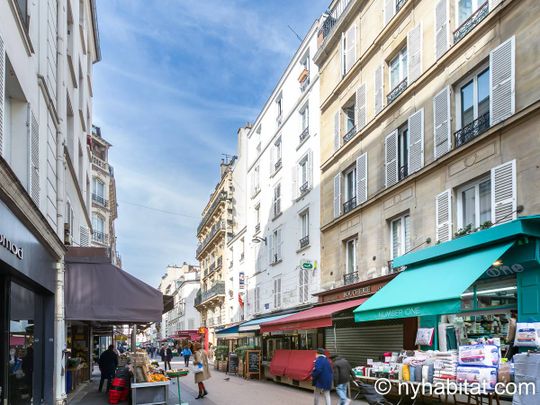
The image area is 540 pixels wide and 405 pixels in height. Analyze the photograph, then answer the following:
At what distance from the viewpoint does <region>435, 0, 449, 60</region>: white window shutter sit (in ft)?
46.8

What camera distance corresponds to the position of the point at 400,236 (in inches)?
642

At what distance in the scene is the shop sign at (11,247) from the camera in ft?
22.0

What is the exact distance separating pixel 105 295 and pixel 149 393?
2.53 m

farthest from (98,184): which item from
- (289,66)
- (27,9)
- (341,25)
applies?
(27,9)

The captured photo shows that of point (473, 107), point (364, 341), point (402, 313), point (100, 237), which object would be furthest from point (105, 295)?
point (100, 237)

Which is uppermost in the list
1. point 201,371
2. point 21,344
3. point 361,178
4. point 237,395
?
point 361,178

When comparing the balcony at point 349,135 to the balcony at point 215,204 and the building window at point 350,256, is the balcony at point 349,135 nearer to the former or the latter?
the building window at point 350,256

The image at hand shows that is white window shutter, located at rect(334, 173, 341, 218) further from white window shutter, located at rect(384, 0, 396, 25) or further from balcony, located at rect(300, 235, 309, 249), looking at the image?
white window shutter, located at rect(384, 0, 396, 25)

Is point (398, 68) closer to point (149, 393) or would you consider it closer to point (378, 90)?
point (378, 90)

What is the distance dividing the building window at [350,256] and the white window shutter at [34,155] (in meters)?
12.1

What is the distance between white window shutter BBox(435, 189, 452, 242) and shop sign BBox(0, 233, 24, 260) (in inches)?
385

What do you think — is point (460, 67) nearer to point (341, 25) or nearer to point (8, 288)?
point (341, 25)

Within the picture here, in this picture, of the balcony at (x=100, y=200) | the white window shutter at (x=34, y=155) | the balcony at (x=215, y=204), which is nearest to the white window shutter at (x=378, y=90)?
the white window shutter at (x=34, y=155)

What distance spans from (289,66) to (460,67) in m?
15.1
